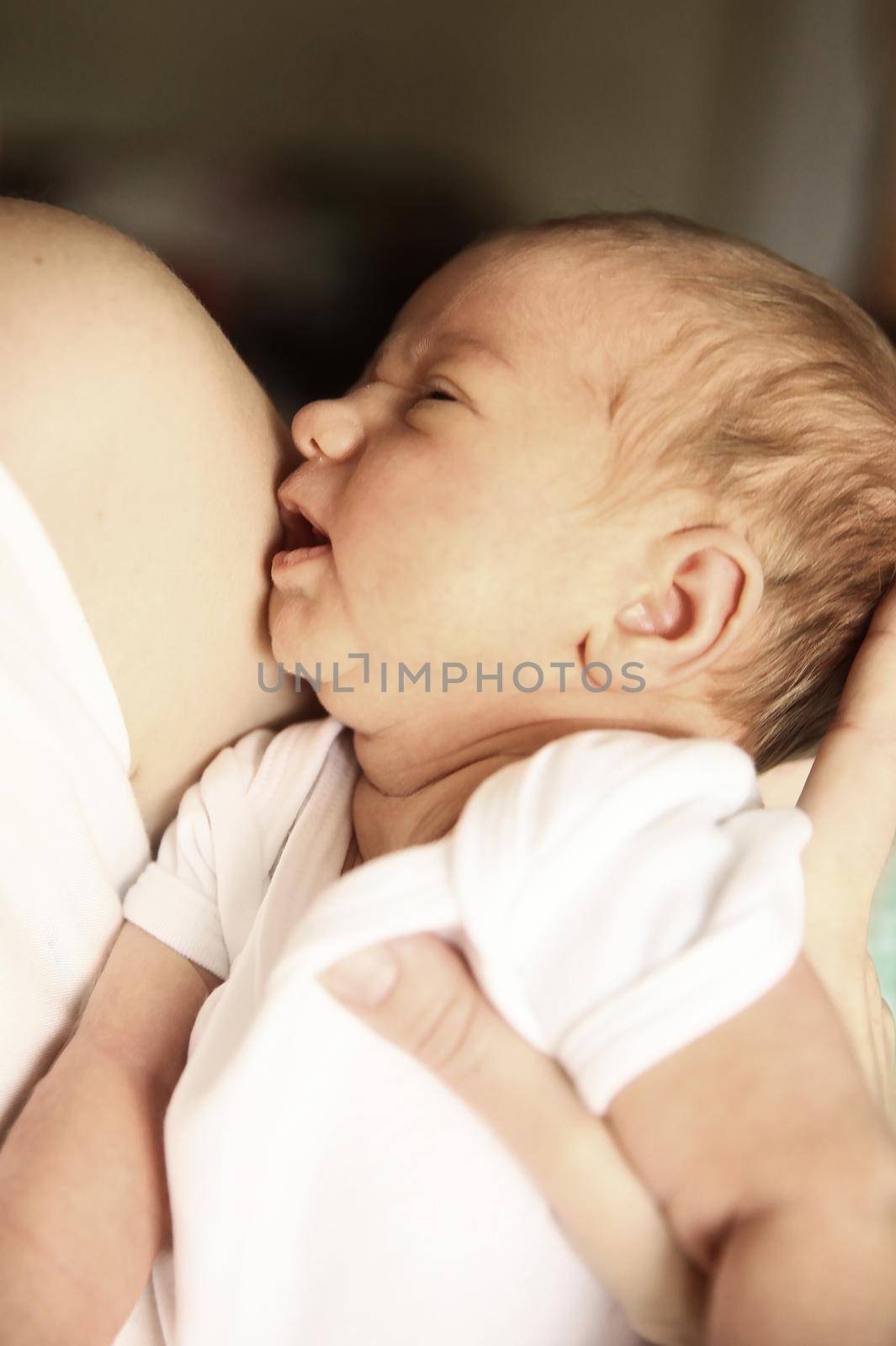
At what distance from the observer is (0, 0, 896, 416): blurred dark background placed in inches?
42.3

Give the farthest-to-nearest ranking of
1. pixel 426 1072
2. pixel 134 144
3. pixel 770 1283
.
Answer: pixel 134 144, pixel 426 1072, pixel 770 1283

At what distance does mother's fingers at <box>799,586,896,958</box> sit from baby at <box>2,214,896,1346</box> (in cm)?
5

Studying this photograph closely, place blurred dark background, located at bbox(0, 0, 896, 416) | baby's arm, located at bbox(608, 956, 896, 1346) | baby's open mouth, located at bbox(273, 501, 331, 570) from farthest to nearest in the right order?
blurred dark background, located at bbox(0, 0, 896, 416) < baby's open mouth, located at bbox(273, 501, 331, 570) < baby's arm, located at bbox(608, 956, 896, 1346)

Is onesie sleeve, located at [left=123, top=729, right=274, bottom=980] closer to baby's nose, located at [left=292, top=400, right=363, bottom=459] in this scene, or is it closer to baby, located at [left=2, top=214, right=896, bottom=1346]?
baby, located at [left=2, top=214, right=896, bottom=1346]

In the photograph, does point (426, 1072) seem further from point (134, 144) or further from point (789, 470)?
point (134, 144)

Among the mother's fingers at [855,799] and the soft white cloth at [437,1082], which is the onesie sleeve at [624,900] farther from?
the mother's fingers at [855,799]

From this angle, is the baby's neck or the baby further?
the baby's neck

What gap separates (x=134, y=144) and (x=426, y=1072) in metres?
0.94

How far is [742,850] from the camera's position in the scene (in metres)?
0.63

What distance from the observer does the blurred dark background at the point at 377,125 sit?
42.3 inches

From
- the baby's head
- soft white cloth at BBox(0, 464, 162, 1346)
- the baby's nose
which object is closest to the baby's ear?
the baby's head

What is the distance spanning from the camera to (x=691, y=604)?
31.7 inches

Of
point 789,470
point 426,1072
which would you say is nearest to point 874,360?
point 789,470

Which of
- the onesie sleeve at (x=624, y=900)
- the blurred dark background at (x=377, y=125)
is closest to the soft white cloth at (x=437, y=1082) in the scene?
the onesie sleeve at (x=624, y=900)
